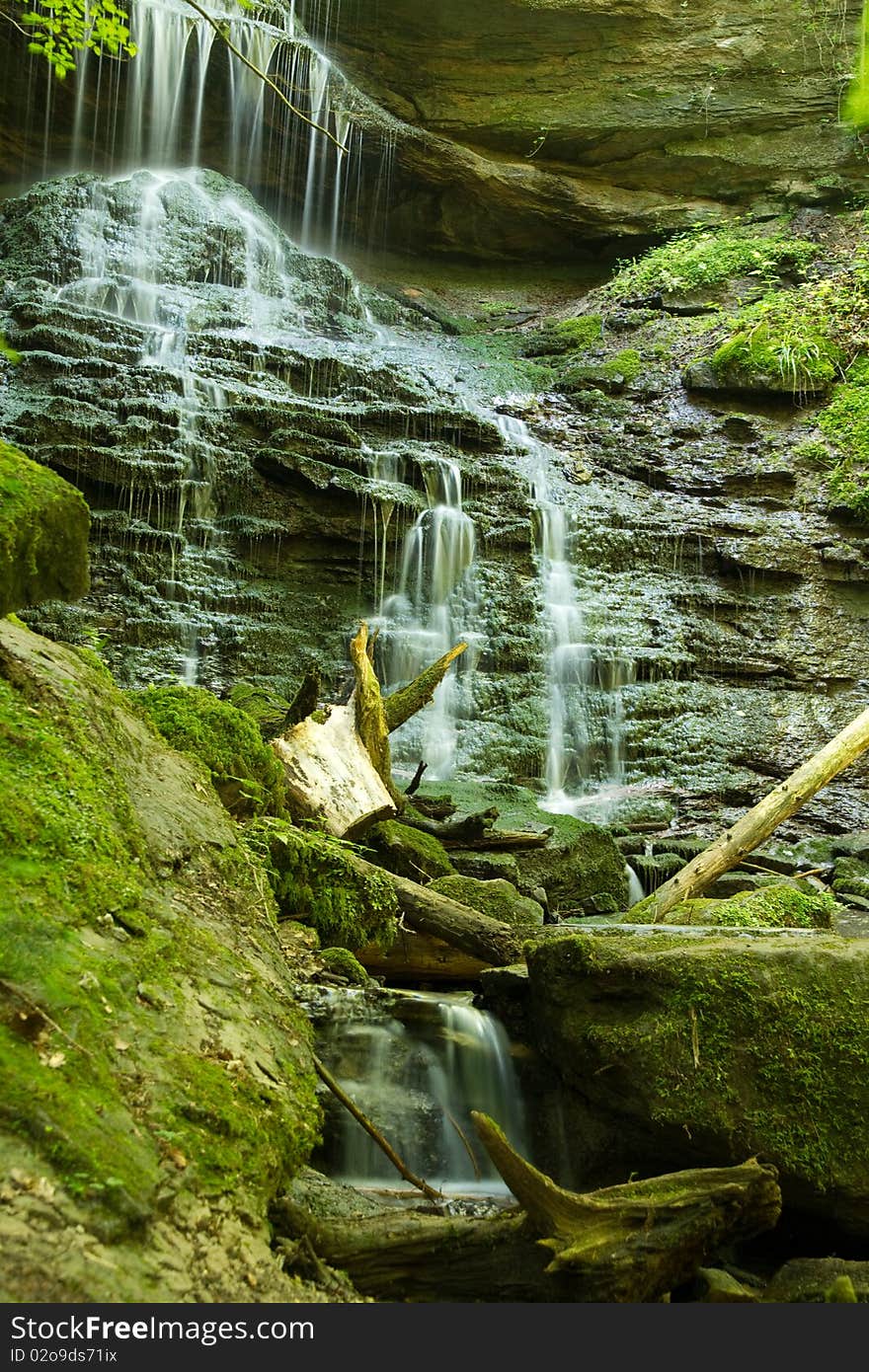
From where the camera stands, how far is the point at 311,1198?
2.56 meters

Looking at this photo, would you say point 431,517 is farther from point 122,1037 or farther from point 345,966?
point 122,1037

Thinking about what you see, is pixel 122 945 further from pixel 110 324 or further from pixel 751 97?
pixel 751 97

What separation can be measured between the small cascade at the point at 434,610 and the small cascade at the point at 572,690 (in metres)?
1.09

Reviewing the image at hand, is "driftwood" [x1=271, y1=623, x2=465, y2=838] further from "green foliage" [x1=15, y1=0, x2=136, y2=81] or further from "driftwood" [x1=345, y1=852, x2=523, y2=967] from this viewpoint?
"green foliage" [x1=15, y1=0, x2=136, y2=81]

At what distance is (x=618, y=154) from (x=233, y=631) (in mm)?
15341

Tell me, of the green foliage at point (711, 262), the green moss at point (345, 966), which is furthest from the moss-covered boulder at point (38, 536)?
the green foliage at point (711, 262)

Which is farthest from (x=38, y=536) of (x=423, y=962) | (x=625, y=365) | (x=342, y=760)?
(x=625, y=365)

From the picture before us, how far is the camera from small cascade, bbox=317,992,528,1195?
3324mm

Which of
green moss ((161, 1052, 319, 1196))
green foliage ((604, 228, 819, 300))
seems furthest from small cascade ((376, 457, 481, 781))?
green moss ((161, 1052, 319, 1196))

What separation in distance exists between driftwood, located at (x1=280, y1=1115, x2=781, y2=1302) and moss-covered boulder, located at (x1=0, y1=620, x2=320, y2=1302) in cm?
29

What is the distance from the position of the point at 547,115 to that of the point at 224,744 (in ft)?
66.7

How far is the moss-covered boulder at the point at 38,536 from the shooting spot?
252cm

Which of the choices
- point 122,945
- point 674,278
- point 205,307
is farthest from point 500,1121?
point 674,278

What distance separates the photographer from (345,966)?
4145 mm
